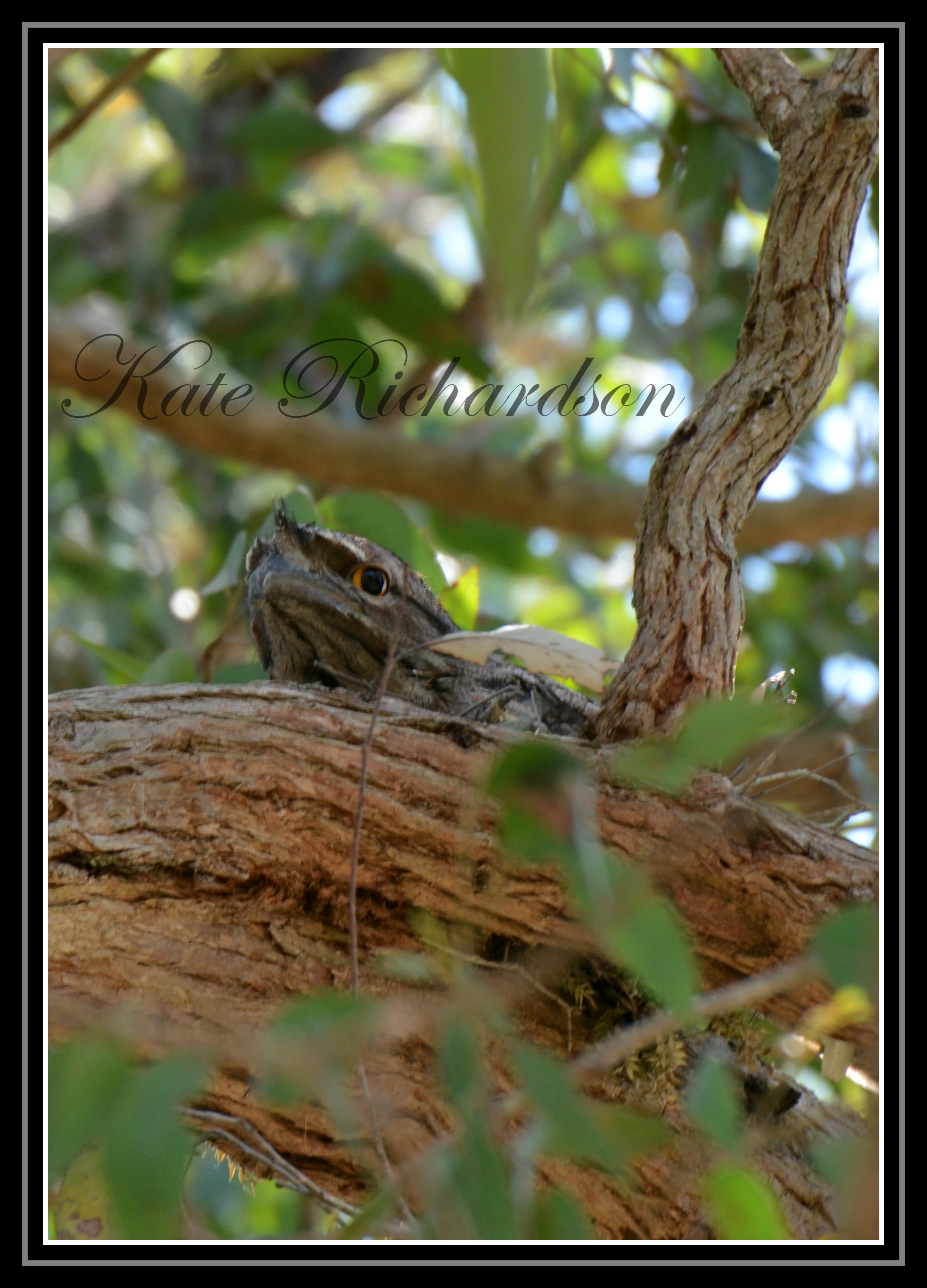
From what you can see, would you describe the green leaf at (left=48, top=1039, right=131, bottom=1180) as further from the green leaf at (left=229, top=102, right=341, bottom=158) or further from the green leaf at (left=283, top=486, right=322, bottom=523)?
the green leaf at (left=229, top=102, right=341, bottom=158)

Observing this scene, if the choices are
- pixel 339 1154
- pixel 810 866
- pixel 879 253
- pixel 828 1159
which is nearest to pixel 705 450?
pixel 879 253

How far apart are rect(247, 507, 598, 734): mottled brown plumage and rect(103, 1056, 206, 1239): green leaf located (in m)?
1.14

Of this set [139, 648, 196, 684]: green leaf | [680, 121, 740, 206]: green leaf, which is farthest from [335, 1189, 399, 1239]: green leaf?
[680, 121, 740, 206]: green leaf

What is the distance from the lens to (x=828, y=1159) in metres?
1.61

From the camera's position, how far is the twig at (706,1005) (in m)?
1.42

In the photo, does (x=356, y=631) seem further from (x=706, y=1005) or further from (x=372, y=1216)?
(x=372, y=1216)

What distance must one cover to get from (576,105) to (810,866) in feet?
6.11

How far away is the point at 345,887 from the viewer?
2111 mm

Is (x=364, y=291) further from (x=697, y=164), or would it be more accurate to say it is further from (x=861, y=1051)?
(x=861, y=1051)

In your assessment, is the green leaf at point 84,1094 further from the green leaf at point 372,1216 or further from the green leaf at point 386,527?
the green leaf at point 386,527

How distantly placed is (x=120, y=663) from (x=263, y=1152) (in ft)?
5.17

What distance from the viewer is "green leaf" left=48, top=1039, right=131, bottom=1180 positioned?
1301 mm

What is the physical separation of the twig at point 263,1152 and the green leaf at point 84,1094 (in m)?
0.27

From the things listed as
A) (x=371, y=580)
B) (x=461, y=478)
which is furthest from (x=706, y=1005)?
(x=461, y=478)
